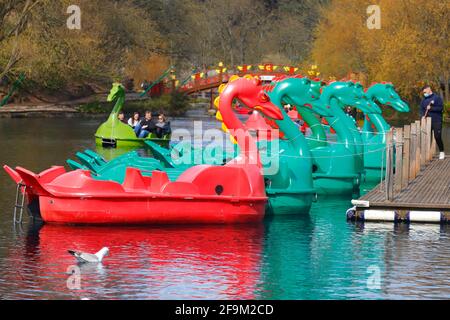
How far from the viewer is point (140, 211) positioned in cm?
1939

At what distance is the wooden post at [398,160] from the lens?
22.0 metres

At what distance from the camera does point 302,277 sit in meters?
15.9

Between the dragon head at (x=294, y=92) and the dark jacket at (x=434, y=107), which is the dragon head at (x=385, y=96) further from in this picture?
the dragon head at (x=294, y=92)

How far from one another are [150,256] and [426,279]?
151 inches

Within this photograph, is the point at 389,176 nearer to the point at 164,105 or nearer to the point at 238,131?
the point at 238,131

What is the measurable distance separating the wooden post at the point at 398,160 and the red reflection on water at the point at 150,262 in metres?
3.36

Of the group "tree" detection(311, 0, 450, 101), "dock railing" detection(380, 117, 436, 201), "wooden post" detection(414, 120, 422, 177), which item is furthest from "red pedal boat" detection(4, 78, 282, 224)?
"tree" detection(311, 0, 450, 101)

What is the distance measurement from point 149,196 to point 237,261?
9.05 ft

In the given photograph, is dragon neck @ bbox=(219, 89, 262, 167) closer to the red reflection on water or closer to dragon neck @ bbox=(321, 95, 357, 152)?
the red reflection on water

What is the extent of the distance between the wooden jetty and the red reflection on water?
2.06m

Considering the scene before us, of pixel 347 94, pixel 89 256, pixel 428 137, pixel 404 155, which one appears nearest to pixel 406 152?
pixel 404 155

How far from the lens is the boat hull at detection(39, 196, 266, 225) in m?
19.2

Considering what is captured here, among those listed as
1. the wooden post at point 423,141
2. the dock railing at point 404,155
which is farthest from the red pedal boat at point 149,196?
the wooden post at point 423,141
